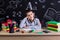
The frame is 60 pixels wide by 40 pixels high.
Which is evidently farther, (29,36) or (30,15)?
(30,15)

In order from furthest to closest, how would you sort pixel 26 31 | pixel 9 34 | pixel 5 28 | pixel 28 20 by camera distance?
pixel 28 20
pixel 5 28
pixel 26 31
pixel 9 34

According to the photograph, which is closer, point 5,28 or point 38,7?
point 5,28

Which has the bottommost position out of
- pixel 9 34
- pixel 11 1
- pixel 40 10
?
pixel 9 34

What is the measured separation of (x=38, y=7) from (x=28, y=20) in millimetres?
209

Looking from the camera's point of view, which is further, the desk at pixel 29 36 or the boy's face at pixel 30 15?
the boy's face at pixel 30 15

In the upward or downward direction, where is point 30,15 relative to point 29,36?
upward

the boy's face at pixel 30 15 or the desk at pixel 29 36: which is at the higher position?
the boy's face at pixel 30 15

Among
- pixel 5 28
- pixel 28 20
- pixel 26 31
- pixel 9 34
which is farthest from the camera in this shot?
pixel 28 20

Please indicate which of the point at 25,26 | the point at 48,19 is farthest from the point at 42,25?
the point at 25,26

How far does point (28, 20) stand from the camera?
1.73m

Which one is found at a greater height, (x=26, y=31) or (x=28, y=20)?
(x=28, y=20)

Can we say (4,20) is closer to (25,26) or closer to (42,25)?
(25,26)

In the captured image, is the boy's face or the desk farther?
the boy's face

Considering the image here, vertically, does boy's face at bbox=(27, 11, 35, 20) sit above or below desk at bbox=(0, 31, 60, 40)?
above
